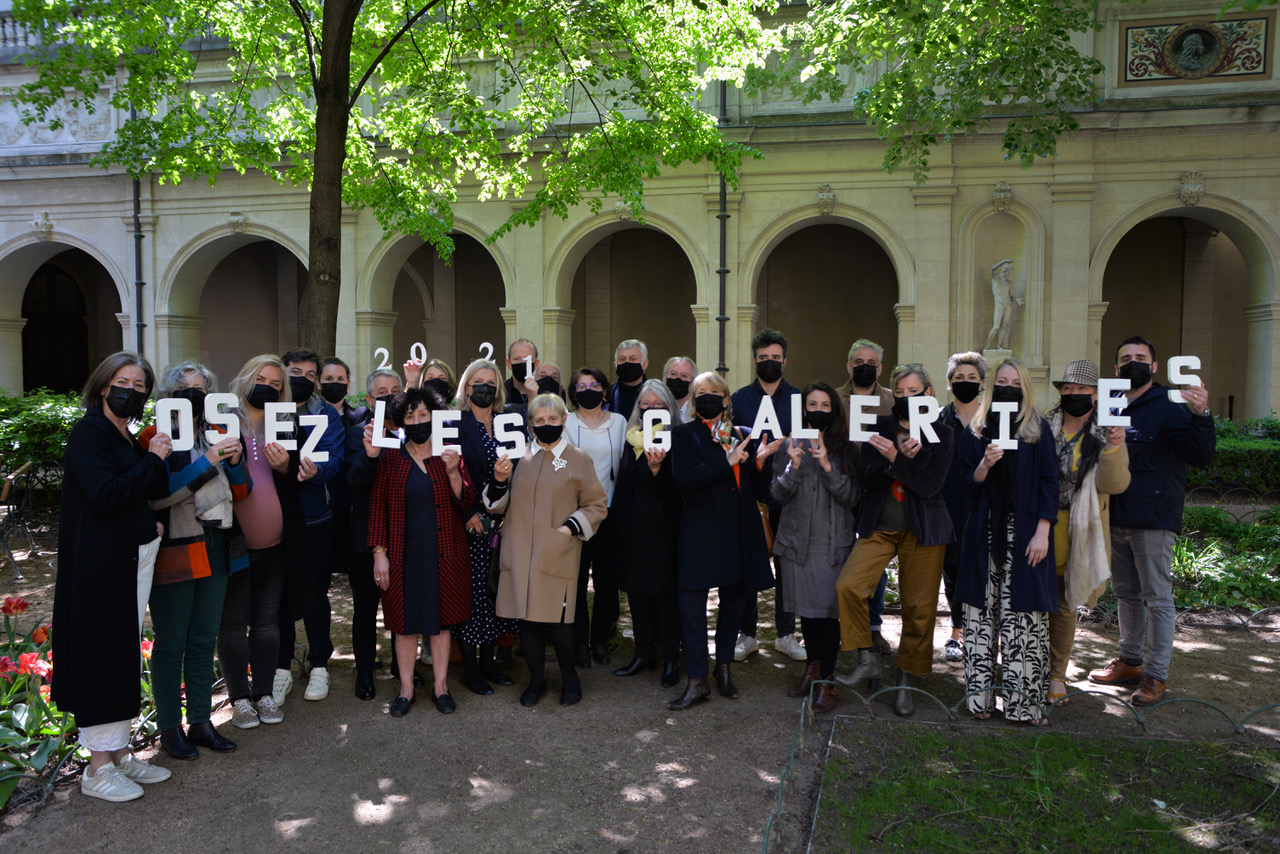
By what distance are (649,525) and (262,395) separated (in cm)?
227

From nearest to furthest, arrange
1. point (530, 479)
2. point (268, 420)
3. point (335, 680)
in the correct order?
point (268, 420)
point (530, 479)
point (335, 680)

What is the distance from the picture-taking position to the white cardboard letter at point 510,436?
489cm

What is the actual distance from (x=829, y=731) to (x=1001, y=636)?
1.07 m

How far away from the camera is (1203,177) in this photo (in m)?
13.4

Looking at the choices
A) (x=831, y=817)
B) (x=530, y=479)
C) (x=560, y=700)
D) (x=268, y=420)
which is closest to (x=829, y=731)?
(x=831, y=817)

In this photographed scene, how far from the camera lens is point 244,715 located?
15.6 feet

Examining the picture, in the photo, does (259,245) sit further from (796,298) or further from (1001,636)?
(1001,636)

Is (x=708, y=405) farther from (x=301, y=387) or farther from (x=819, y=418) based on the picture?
(x=301, y=387)

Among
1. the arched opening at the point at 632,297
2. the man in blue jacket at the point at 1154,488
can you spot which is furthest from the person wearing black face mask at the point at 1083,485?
the arched opening at the point at 632,297

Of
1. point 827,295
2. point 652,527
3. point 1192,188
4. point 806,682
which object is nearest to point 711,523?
point 652,527

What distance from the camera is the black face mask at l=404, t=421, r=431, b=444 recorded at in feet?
16.1

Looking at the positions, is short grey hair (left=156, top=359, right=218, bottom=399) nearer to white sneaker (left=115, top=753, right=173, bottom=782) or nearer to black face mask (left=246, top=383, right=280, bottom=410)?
black face mask (left=246, top=383, right=280, bottom=410)

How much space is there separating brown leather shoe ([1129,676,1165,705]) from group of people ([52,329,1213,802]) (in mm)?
12

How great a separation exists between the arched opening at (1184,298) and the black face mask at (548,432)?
14604mm
